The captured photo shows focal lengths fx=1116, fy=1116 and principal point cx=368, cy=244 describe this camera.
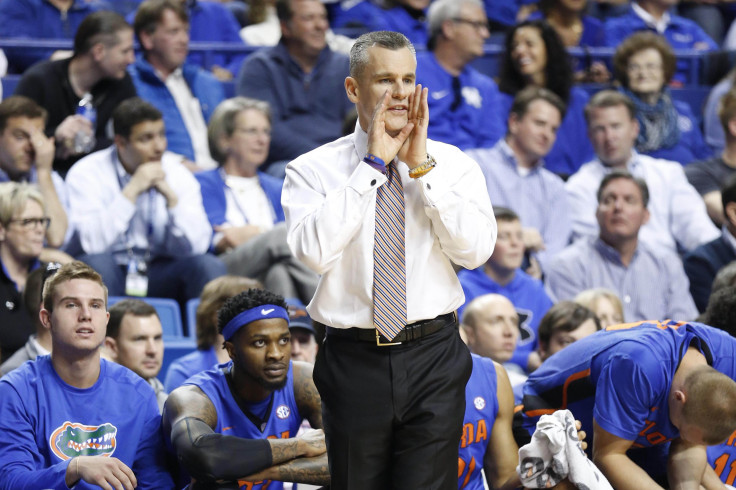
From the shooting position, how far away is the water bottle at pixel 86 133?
645 cm

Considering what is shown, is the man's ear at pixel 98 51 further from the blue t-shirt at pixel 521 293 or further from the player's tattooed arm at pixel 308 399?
the player's tattooed arm at pixel 308 399

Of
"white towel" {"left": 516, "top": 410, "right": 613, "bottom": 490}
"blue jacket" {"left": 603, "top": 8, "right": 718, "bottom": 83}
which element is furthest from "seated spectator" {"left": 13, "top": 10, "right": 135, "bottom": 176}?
"blue jacket" {"left": 603, "top": 8, "right": 718, "bottom": 83}

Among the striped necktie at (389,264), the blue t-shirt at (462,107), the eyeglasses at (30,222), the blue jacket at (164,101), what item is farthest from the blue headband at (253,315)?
the blue t-shirt at (462,107)

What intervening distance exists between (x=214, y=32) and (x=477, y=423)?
5082 millimetres

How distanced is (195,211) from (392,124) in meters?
3.38

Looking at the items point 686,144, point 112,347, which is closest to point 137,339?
point 112,347

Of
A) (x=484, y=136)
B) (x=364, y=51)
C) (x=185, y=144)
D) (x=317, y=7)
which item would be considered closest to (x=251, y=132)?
(x=185, y=144)

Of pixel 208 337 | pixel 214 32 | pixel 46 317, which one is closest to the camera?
pixel 46 317

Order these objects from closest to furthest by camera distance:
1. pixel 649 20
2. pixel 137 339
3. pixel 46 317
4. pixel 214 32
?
pixel 46 317 < pixel 137 339 < pixel 214 32 < pixel 649 20

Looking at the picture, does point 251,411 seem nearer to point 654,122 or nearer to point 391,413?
point 391,413

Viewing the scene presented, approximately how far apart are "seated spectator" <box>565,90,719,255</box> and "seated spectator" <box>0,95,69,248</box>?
3337mm

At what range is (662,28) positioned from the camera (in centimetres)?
983

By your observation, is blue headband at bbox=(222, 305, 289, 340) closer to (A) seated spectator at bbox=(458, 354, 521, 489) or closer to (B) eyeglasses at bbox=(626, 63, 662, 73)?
(A) seated spectator at bbox=(458, 354, 521, 489)

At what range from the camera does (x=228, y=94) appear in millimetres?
8000
